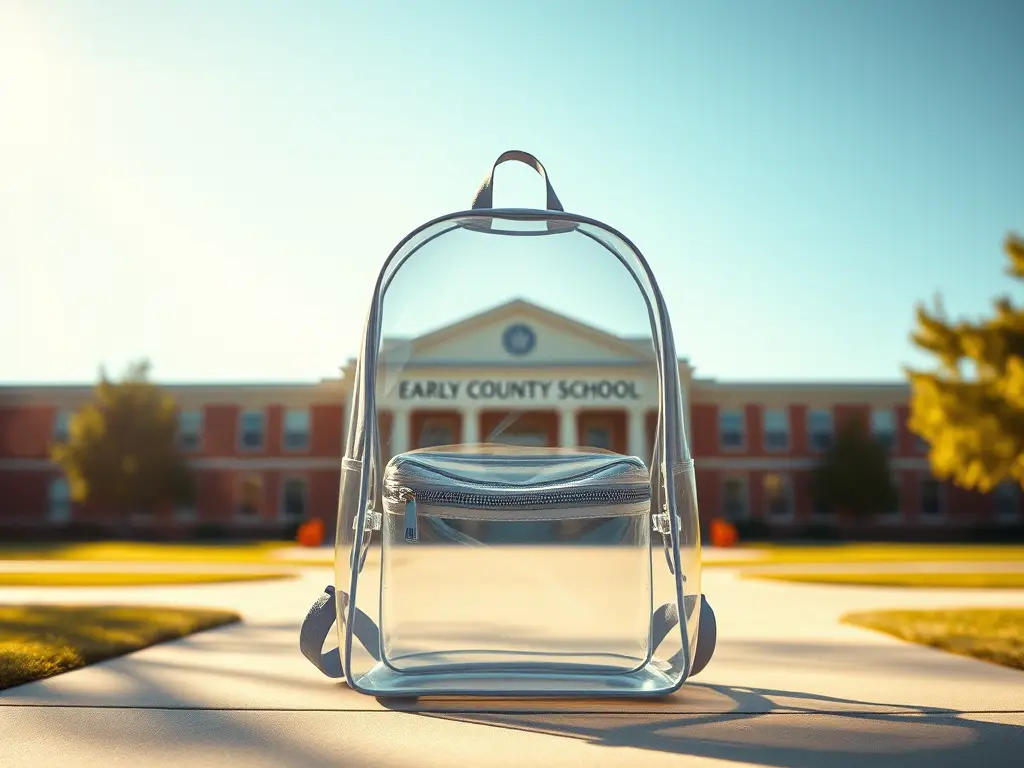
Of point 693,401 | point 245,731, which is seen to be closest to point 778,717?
point 245,731

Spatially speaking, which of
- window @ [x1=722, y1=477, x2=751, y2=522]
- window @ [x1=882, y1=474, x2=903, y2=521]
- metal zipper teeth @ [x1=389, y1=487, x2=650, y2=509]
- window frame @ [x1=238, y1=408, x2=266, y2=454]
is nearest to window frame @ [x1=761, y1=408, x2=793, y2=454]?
window @ [x1=722, y1=477, x2=751, y2=522]

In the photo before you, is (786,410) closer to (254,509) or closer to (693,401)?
(693,401)

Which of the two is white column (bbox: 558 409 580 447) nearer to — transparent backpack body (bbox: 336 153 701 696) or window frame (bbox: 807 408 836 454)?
transparent backpack body (bbox: 336 153 701 696)

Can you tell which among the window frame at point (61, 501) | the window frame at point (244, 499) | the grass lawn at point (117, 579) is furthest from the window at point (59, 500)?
the grass lawn at point (117, 579)

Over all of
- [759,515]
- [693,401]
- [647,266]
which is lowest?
[759,515]

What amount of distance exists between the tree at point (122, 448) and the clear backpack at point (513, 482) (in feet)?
88.8

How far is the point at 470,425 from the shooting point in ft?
9.27

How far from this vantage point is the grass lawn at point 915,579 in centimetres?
951

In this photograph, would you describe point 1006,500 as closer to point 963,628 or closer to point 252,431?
point 252,431

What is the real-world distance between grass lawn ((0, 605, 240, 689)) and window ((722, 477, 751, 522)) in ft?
89.9

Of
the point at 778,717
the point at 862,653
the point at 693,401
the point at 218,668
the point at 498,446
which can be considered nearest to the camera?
the point at 778,717

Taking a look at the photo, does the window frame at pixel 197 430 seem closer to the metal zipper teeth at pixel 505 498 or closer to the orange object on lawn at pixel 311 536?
the orange object on lawn at pixel 311 536

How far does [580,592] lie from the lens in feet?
10.2

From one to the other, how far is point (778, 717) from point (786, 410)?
101ft
